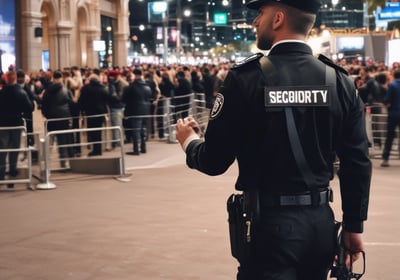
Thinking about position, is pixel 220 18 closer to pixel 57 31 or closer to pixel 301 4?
pixel 57 31

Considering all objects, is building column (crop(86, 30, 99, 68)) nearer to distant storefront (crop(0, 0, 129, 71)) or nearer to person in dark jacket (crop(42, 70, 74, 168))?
distant storefront (crop(0, 0, 129, 71))

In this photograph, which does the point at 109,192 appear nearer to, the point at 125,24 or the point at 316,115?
the point at 316,115

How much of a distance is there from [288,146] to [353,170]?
387mm

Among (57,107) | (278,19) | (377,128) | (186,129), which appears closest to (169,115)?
(57,107)

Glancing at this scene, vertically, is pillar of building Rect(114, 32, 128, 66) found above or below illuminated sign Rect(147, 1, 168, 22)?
below

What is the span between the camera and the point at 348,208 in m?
3.76

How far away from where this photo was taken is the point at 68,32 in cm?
4044

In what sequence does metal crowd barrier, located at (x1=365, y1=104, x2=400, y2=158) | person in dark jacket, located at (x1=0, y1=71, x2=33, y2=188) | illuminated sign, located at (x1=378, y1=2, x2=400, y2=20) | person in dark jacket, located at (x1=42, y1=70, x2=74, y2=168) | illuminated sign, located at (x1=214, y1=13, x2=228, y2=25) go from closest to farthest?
person in dark jacket, located at (x1=0, y1=71, x2=33, y2=188) < person in dark jacket, located at (x1=42, y1=70, x2=74, y2=168) < metal crowd barrier, located at (x1=365, y1=104, x2=400, y2=158) < illuminated sign, located at (x1=378, y1=2, x2=400, y2=20) < illuminated sign, located at (x1=214, y1=13, x2=228, y2=25)

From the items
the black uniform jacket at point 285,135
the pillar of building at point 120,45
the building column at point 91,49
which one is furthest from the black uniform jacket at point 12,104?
the pillar of building at point 120,45

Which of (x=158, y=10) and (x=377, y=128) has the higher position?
(x=158, y=10)

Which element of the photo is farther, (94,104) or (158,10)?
(158,10)

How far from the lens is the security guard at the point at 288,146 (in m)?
3.54

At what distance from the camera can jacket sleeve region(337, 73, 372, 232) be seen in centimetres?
371

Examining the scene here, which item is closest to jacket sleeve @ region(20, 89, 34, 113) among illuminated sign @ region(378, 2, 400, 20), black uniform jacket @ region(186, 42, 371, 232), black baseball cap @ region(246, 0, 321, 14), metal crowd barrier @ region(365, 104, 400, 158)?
metal crowd barrier @ region(365, 104, 400, 158)
